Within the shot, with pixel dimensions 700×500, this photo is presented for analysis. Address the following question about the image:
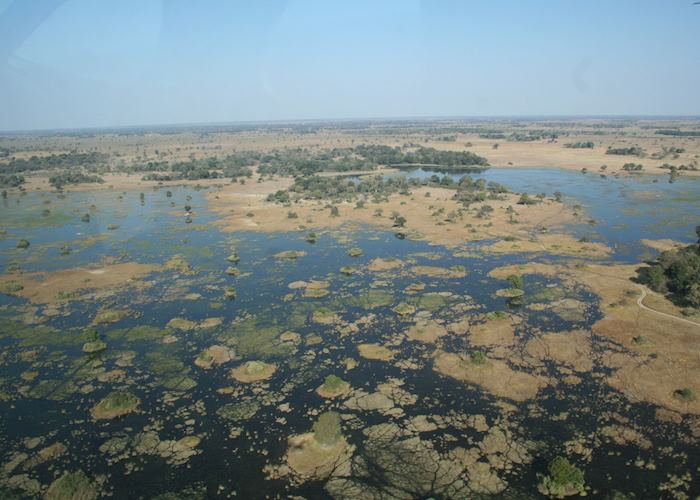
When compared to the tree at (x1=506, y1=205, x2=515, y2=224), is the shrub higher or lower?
lower

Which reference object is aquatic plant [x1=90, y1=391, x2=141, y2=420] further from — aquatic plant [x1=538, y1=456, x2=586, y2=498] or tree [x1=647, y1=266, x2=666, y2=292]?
tree [x1=647, y1=266, x2=666, y2=292]

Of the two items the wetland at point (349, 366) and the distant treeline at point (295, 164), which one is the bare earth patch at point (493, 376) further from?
the distant treeline at point (295, 164)

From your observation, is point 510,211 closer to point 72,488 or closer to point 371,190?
point 371,190

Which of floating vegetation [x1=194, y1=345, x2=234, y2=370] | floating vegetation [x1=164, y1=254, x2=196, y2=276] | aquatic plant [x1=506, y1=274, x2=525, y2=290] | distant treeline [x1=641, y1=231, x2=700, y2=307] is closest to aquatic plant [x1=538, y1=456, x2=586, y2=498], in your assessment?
floating vegetation [x1=194, y1=345, x2=234, y2=370]

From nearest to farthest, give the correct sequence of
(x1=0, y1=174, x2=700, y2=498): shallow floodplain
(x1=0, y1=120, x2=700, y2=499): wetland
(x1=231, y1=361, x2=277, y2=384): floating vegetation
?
(x1=0, y1=174, x2=700, y2=498): shallow floodplain
(x1=0, y1=120, x2=700, y2=499): wetland
(x1=231, y1=361, x2=277, y2=384): floating vegetation

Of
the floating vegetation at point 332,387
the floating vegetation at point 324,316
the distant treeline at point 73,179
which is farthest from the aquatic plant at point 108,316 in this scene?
the distant treeline at point 73,179

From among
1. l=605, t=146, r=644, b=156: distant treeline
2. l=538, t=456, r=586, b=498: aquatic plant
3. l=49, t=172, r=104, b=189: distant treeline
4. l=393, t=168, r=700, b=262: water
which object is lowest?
l=538, t=456, r=586, b=498: aquatic plant

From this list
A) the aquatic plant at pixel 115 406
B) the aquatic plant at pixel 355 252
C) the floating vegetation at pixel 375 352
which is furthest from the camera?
the aquatic plant at pixel 355 252

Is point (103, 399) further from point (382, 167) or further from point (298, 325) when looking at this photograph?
point (382, 167)
